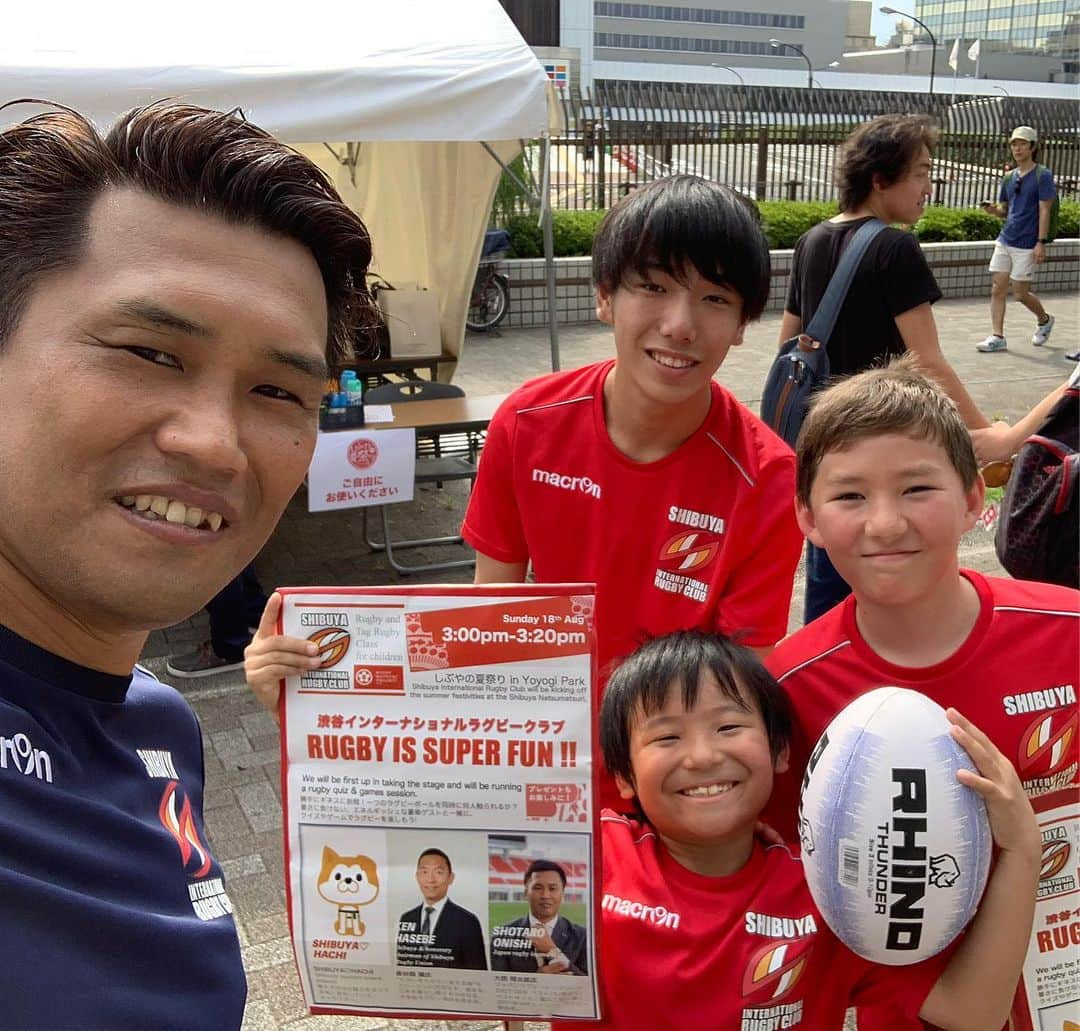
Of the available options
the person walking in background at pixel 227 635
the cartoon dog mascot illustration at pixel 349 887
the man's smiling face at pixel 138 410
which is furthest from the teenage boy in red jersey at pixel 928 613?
the person walking in background at pixel 227 635

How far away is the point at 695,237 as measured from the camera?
1815mm

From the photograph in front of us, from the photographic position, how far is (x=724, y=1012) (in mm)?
1477

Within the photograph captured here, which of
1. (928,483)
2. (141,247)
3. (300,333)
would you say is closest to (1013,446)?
(928,483)

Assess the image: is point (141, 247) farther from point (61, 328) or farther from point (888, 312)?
point (888, 312)

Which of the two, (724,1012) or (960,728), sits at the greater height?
(960,728)

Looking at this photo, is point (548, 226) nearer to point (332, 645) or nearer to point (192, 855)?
point (332, 645)

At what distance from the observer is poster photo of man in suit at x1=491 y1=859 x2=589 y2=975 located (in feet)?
4.83

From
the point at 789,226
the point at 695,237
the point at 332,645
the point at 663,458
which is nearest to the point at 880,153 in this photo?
the point at 695,237

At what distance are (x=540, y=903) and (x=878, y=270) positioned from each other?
9.18ft

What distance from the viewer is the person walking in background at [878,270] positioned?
3.50 meters

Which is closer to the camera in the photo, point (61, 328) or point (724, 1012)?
point (61, 328)

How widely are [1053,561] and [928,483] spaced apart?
92 cm

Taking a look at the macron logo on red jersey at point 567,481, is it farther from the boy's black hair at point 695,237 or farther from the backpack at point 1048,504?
the backpack at point 1048,504

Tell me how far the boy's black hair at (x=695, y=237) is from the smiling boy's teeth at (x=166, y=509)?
1.09 metres
